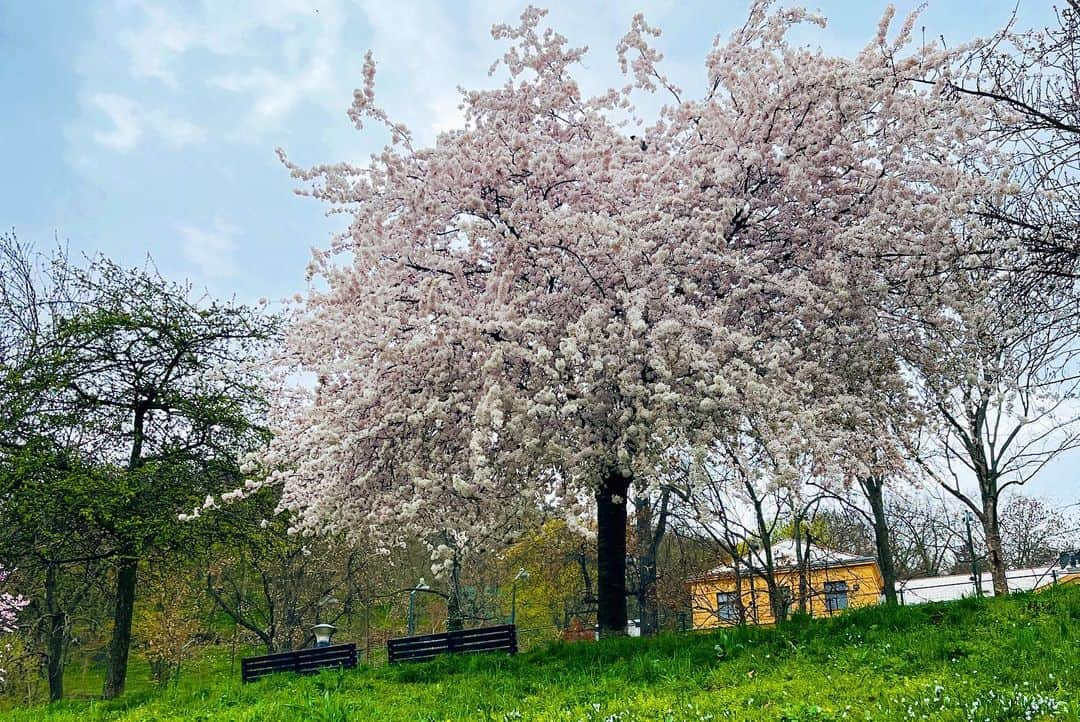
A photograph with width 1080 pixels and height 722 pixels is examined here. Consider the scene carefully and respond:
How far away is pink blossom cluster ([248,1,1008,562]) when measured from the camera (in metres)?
8.05

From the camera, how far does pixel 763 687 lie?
616cm

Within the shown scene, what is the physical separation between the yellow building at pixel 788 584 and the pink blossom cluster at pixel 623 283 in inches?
455

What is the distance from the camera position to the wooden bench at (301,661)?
11.5 meters

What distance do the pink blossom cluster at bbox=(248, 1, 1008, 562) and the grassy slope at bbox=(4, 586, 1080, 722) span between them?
5.27 feet

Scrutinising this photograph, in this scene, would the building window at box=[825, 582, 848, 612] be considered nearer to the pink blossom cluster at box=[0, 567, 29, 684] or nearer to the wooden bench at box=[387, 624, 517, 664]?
the wooden bench at box=[387, 624, 517, 664]

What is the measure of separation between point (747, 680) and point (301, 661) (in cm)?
767

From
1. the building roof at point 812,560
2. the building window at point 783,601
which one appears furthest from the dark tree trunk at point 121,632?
the building roof at point 812,560

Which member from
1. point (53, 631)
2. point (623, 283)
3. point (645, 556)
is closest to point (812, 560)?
point (645, 556)

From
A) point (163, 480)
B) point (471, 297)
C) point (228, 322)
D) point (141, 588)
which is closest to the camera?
point (471, 297)

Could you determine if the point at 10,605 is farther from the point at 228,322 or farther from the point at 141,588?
the point at 228,322

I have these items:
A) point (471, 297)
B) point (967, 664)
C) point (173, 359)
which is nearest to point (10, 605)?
point (173, 359)

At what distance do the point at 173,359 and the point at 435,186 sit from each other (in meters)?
9.87

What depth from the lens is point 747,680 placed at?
6.65 metres

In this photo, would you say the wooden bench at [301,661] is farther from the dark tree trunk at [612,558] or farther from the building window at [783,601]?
the building window at [783,601]
